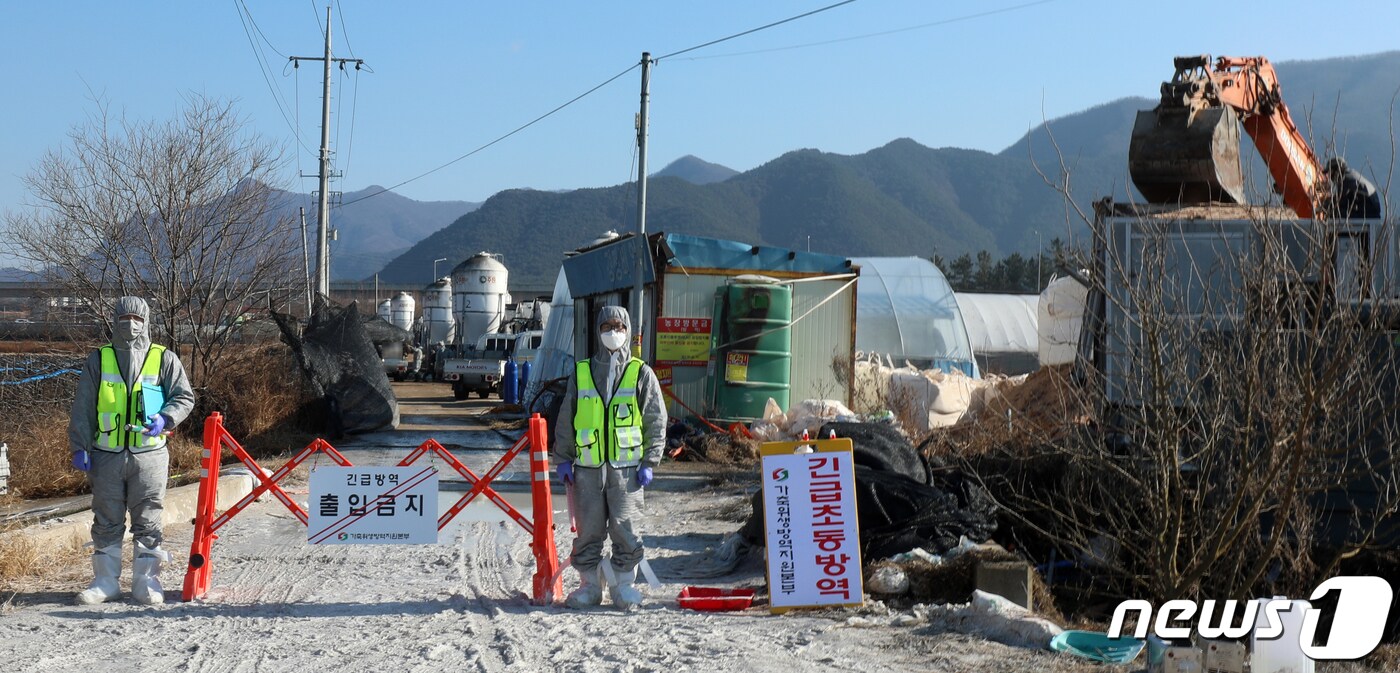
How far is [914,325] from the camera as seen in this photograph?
30.2 metres

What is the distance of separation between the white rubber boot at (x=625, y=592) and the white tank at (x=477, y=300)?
146 ft

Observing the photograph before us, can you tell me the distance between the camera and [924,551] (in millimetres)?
9320

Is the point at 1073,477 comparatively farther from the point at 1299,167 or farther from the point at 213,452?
the point at 1299,167

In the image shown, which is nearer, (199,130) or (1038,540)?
(1038,540)

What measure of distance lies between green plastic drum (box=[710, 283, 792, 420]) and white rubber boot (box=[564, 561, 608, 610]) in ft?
38.7

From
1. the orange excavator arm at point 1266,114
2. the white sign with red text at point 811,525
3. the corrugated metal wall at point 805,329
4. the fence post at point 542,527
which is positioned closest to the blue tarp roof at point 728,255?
the corrugated metal wall at point 805,329

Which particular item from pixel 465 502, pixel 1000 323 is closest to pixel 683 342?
pixel 465 502

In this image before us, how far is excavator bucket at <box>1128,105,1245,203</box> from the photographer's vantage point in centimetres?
1309

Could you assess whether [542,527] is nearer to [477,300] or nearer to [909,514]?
[909,514]

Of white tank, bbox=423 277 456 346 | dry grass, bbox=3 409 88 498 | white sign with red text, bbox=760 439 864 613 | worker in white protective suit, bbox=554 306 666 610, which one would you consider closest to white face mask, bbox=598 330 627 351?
worker in white protective suit, bbox=554 306 666 610

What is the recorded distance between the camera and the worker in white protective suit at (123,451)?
843cm

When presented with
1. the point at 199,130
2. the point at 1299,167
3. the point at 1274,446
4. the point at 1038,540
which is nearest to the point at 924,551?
the point at 1038,540

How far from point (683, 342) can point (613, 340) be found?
Result: 12.0m

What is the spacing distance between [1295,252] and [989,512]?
321cm
